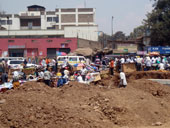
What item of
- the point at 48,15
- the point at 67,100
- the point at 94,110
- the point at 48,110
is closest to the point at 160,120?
the point at 94,110

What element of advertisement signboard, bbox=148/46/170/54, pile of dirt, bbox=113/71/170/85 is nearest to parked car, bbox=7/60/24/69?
pile of dirt, bbox=113/71/170/85

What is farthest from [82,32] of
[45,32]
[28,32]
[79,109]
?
[79,109]

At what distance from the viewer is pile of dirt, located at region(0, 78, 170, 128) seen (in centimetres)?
920

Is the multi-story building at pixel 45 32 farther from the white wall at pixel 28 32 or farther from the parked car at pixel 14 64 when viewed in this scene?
the parked car at pixel 14 64

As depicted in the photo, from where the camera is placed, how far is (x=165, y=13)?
43.8 metres

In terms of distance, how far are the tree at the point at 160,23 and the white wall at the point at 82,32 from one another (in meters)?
16.3

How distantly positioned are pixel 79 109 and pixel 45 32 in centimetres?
A: 4779

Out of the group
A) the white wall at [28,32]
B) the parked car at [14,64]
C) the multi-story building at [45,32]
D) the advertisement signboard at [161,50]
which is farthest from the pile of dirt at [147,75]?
the white wall at [28,32]

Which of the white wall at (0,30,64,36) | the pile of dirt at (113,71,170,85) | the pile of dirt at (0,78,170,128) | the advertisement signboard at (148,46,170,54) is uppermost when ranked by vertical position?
the white wall at (0,30,64,36)

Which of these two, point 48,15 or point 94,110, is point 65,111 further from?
point 48,15

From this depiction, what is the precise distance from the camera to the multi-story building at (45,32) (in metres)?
46.8

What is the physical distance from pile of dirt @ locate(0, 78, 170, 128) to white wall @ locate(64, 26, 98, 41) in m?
A: 44.1

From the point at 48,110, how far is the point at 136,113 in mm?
3551

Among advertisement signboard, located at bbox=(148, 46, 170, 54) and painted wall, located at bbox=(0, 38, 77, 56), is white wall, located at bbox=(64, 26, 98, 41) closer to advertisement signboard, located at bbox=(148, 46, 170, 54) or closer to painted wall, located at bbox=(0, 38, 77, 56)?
painted wall, located at bbox=(0, 38, 77, 56)
